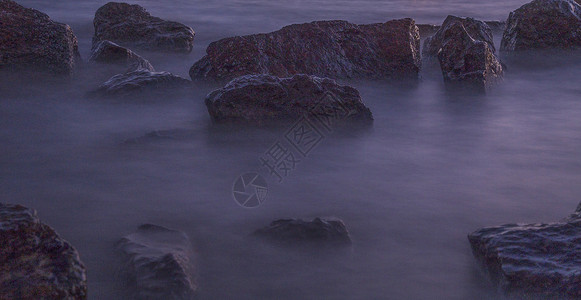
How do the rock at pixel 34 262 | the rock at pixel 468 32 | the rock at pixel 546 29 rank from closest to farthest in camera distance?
1. the rock at pixel 34 262
2. the rock at pixel 468 32
3. the rock at pixel 546 29

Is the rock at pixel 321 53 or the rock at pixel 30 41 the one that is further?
the rock at pixel 30 41

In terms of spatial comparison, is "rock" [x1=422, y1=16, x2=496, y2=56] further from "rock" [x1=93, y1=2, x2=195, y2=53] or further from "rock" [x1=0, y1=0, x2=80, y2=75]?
"rock" [x1=0, y1=0, x2=80, y2=75]

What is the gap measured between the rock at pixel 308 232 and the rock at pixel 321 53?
3.41 m

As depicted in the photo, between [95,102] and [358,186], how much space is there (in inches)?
123

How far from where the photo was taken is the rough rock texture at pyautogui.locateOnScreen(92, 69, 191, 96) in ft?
22.6

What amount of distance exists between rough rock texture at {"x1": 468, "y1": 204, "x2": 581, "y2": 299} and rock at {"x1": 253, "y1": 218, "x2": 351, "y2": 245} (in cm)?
67

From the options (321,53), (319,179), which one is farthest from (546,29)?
(319,179)

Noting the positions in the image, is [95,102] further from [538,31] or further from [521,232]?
[538,31]

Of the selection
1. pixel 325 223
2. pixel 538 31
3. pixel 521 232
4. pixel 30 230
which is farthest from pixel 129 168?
pixel 538 31

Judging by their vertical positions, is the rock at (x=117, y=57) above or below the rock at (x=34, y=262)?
below

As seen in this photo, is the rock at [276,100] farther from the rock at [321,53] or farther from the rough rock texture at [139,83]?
the rough rock texture at [139,83]

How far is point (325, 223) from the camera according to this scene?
374 cm

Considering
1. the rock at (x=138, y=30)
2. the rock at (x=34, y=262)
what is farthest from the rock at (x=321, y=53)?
the rock at (x=34, y=262)

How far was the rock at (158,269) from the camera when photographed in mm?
3033
